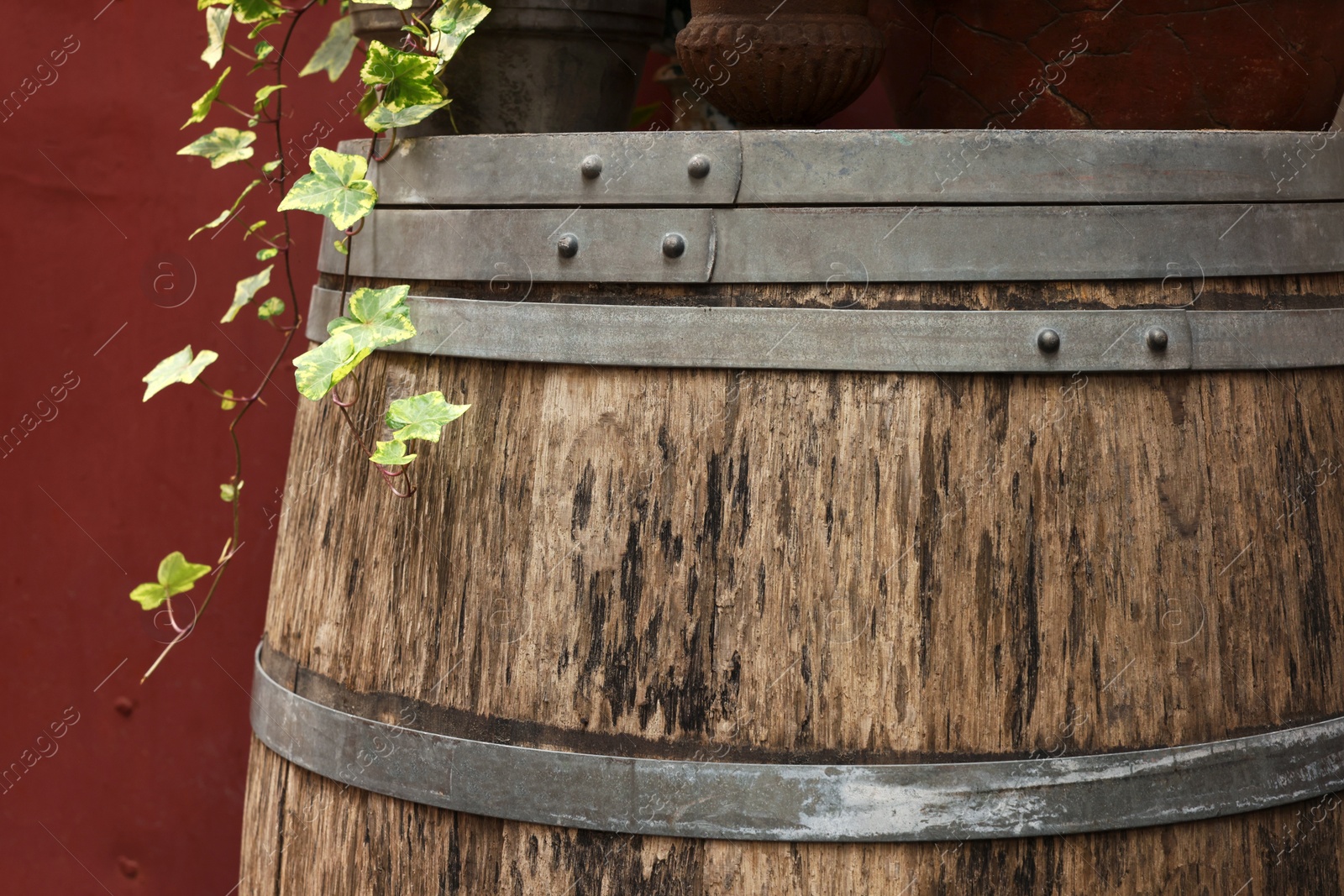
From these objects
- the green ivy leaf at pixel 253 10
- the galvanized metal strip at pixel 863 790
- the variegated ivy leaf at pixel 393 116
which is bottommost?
the galvanized metal strip at pixel 863 790

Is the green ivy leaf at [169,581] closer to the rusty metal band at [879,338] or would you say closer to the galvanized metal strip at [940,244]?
the rusty metal band at [879,338]

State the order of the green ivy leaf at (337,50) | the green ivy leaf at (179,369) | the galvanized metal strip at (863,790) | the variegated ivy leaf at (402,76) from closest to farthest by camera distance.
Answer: the galvanized metal strip at (863,790), the variegated ivy leaf at (402,76), the green ivy leaf at (179,369), the green ivy leaf at (337,50)

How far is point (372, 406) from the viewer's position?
3.35 ft

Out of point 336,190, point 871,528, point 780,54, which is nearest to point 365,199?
point 336,190

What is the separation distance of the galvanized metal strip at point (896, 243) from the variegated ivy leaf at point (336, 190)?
124mm

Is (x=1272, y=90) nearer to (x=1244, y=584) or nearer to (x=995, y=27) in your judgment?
(x=995, y=27)

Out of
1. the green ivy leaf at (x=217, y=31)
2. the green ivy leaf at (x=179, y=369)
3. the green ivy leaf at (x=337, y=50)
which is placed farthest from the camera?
the green ivy leaf at (x=337, y=50)

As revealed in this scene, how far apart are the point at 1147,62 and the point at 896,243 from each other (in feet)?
1.30

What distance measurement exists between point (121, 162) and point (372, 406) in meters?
0.81

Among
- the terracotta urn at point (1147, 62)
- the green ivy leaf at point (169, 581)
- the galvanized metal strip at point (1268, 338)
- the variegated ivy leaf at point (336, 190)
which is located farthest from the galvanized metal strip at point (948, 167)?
the green ivy leaf at point (169, 581)

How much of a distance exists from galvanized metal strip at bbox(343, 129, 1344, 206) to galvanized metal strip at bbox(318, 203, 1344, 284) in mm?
11

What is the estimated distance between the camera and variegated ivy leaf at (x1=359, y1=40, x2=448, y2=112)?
0.98 m

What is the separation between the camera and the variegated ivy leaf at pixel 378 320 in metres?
0.94

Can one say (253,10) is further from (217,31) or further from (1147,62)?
(1147,62)
